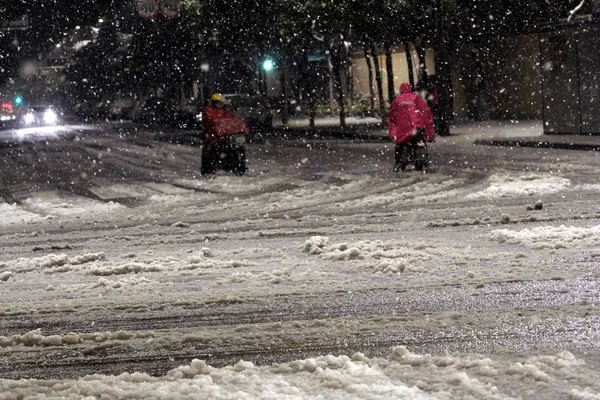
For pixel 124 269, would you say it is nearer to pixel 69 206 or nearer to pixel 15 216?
pixel 15 216

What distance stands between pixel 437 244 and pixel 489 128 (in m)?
26.7

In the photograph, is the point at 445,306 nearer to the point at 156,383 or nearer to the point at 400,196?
the point at 156,383

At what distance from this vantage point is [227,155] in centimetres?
2258

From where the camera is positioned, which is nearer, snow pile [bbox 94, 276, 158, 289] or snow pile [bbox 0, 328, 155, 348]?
snow pile [bbox 0, 328, 155, 348]

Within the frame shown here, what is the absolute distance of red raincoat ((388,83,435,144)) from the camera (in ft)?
67.3

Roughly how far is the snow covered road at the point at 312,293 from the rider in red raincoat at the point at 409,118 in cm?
235

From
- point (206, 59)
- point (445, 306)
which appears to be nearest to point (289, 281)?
point (445, 306)

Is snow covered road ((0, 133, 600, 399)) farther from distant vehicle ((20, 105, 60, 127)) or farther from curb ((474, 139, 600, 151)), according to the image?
distant vehicle ((20, 105, 60, 127))

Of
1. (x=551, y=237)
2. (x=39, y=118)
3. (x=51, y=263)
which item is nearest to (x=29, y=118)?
(x=39, y=118)

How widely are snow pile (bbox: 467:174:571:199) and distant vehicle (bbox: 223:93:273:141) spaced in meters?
28.5

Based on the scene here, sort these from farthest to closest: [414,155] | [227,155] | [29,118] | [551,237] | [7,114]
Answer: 1. [7,114]
2. [29,118]
3. [227,155]
4. [414,155]
5. [551,237]

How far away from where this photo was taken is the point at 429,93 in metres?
36.1

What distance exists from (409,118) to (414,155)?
706 millimetres

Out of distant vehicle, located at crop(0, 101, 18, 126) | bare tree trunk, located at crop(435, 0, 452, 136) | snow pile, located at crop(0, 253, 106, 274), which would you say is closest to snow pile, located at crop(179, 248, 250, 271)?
snow pile, located at crop(0, 253, 106, 274)
